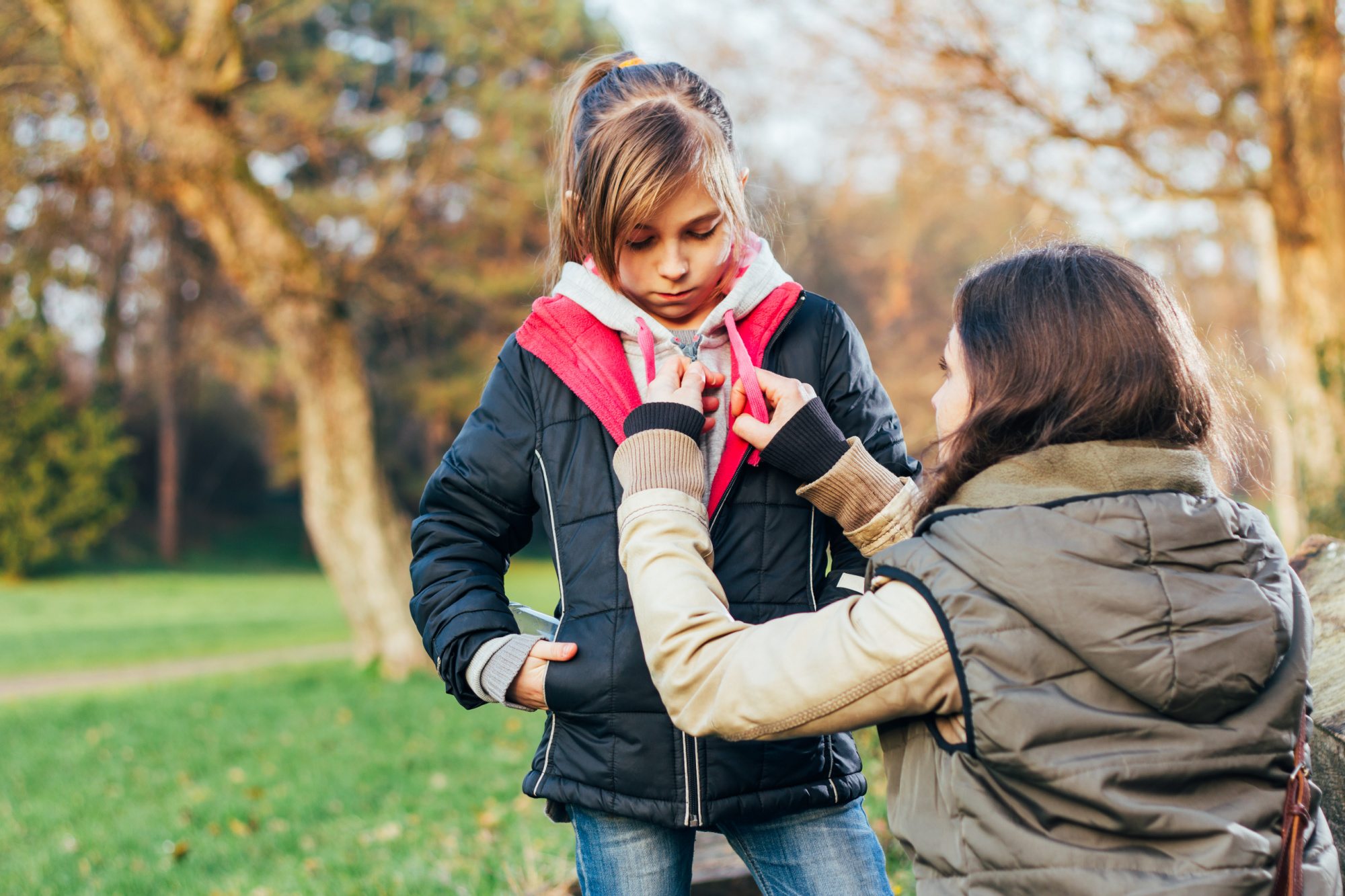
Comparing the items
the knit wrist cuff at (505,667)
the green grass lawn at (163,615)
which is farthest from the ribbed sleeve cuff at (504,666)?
the green grass lawn at (163,615)

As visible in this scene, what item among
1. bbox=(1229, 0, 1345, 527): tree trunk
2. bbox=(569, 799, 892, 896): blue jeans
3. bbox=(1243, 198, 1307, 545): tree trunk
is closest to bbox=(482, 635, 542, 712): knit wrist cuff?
bbox=(569, 799, 892, 896): blue jeans

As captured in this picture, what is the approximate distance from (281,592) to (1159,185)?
1872 cm

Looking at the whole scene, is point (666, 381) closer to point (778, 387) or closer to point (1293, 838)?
point (778, 387)

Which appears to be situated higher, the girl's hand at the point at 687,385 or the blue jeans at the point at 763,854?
the girl's hand at the point at 687,385

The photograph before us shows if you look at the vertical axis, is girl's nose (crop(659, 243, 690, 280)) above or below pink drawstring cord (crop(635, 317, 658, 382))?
above

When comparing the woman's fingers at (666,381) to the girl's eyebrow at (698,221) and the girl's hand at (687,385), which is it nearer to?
the girl's hand at (687,385)

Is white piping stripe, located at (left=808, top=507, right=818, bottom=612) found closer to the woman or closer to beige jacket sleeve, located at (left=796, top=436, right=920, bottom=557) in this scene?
beige jacket sleeve, located at (left=796, top=436, right=920, bottom=557)

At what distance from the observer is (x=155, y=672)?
495 inches

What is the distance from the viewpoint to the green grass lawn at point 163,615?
14158mm

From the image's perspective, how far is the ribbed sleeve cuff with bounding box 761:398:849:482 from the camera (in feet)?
5.86

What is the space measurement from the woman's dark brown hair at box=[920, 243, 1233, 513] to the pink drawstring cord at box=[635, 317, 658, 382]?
21.3 inches

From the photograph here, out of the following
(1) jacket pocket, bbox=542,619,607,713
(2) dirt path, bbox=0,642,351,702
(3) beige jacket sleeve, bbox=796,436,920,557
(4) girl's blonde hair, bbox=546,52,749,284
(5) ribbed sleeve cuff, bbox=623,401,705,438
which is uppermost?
(4) girl's blonde hair, bbox=546,52,749,284

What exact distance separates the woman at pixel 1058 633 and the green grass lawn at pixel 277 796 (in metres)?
2.09

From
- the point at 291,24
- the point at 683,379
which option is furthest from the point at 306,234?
the point at 683,379
